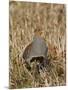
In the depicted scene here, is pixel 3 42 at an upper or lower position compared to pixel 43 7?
lower

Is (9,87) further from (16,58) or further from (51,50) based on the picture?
(51,50)

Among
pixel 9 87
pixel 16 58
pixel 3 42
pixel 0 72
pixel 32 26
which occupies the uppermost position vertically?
pixel 32 26

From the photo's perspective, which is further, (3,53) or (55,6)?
(55,6)

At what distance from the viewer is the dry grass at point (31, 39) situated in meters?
1.61

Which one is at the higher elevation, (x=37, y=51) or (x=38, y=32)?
(x=38, y=32)

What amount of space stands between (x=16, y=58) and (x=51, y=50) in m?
0.30

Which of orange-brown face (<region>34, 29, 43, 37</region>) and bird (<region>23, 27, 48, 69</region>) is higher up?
orange-brown face (<region>34, 29, 43, 37</region>)

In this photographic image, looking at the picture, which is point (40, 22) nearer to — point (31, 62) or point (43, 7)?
point (43, 7)

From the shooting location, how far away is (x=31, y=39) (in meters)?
1.64

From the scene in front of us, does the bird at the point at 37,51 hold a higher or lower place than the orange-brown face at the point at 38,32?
lower

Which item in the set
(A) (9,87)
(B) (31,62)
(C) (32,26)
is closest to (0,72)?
(A) (9,87)

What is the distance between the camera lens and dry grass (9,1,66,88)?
1605 millimetres

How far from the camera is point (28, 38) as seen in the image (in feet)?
5.36

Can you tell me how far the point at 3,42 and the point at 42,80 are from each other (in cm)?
44
